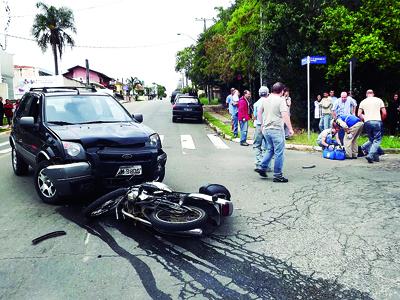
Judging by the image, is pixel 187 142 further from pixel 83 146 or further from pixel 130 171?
pixel 83 146

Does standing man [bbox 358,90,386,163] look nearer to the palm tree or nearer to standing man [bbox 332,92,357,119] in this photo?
standing man [bbox 332,92,357,119]

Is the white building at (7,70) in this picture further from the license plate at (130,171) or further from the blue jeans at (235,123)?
the license plate at (130,171)

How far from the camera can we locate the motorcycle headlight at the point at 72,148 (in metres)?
5.61

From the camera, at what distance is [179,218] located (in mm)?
4688

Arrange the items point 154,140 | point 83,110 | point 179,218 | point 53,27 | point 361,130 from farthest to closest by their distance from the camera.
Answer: point 53,27 → point 361,130 → point 83,110 → point 154,140 → point 179,218

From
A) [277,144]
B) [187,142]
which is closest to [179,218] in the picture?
[277,144]

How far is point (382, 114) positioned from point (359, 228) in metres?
6.28

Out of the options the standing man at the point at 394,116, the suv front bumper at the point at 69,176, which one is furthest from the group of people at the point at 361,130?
the suv front bumper at the point at 69,176

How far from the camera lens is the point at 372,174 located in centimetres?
832

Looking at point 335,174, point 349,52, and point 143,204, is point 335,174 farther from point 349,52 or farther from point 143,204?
point 349,52

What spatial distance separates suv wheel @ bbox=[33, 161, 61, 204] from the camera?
5.90 m

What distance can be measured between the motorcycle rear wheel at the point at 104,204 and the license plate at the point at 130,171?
22.8 inches

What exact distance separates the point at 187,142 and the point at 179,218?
398 inches

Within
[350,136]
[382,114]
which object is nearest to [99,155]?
[350,136]
